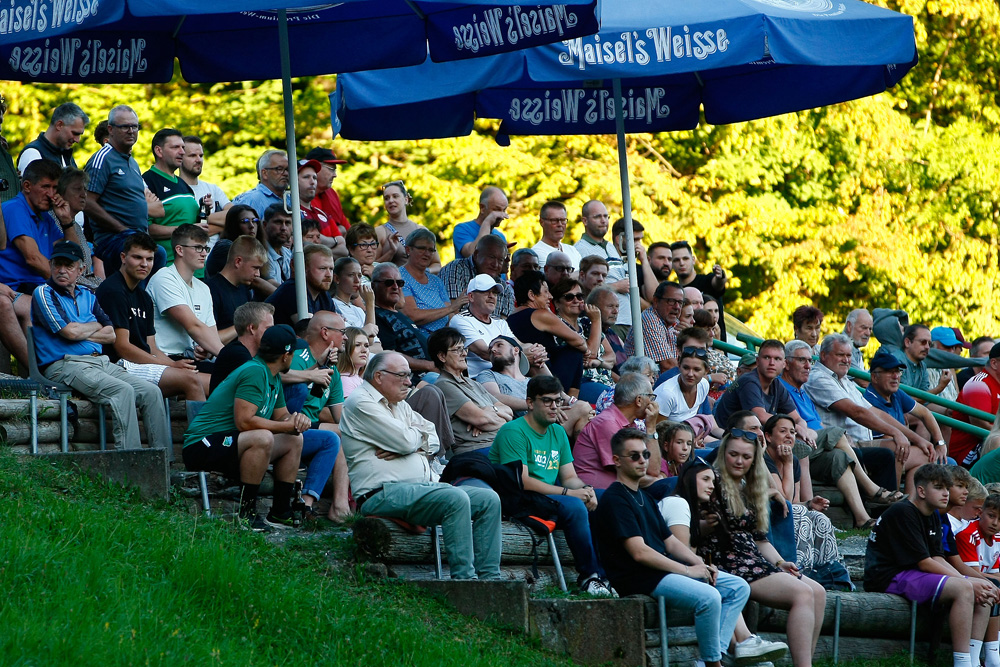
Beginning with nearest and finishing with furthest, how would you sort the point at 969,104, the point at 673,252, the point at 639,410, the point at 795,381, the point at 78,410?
the point at 78,410 < the point at 639,410 < the point at 795,381 < the point at 673,252 < the point at 969,104

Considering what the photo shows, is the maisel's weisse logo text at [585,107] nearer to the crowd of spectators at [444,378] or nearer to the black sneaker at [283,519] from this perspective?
the crowd of spectators at [444,378]

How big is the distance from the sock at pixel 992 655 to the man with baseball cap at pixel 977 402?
402 centimetres

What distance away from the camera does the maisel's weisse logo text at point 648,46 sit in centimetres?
971

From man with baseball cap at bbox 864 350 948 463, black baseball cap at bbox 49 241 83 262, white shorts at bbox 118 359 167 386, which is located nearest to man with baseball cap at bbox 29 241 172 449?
black baseball cap at bbox 49 241 83 262

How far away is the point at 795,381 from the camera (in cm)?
1191

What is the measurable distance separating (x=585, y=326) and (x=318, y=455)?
13.0 ft

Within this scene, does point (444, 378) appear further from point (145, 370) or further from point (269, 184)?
point (269, 184)

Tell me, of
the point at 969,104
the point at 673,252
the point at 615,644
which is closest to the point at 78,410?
the point at 615,644

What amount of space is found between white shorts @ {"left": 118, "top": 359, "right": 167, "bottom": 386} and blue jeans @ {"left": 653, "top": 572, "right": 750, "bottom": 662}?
3538mm

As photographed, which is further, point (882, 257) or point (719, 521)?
point (882, 257)

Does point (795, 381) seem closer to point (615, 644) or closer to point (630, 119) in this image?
point (630, 119)

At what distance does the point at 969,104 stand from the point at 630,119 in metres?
12.2

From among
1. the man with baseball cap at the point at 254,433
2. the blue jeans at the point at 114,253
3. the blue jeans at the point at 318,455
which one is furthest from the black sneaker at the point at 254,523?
the blue jeans at the point at 114,253

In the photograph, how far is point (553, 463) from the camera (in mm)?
8922
